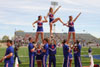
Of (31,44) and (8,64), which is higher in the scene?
(31,44)

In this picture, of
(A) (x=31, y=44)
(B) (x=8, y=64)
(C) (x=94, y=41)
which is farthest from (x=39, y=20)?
(C) (x=94, y=41)

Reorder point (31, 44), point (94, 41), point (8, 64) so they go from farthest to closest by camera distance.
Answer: point (94, 41) < point (31, 44) < point (8, 64)

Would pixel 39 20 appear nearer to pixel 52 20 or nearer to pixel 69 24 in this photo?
pixel 52 20

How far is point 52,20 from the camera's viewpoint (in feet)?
44.1

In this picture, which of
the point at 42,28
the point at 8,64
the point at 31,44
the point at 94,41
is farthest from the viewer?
the point at 94,41

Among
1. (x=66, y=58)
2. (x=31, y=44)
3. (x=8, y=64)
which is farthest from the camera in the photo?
(x=66, y=58)

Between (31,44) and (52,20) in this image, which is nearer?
(31,44)

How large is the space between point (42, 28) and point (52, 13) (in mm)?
1457

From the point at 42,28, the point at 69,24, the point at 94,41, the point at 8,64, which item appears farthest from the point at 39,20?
the point at 94,41

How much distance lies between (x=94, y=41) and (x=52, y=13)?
67.2 meters

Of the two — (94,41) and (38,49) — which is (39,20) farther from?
(94,41)

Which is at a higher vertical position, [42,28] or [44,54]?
[42,28]

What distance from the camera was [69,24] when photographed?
13117mm

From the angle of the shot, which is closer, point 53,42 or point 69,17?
point 53,42
